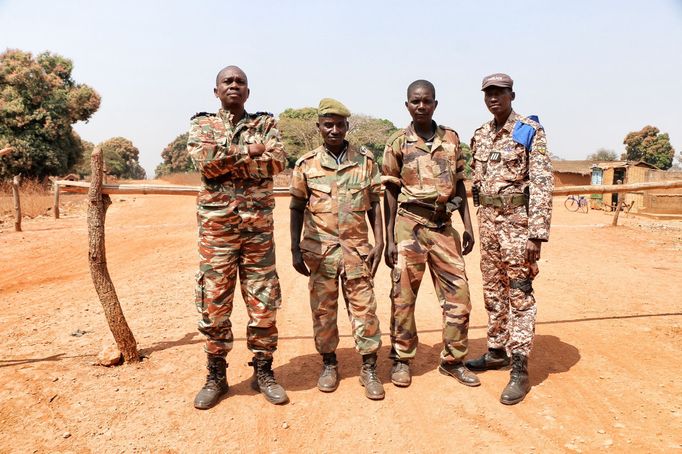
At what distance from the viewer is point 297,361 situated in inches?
169

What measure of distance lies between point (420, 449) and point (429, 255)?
4.62 ft

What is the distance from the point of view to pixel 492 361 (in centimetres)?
397

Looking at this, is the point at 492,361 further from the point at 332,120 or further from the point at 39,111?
the point at 39,111

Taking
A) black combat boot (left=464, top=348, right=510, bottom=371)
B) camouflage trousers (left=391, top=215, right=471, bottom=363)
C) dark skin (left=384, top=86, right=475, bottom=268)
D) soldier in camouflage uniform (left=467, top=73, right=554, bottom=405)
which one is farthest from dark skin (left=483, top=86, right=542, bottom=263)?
black combat boot (left=464, top=348, right=510, bottom=371)

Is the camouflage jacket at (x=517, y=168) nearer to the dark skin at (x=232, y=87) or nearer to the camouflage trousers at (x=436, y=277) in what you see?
the camouflage trousers at (x=436, y=277)

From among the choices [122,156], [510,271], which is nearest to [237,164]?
[510,271]

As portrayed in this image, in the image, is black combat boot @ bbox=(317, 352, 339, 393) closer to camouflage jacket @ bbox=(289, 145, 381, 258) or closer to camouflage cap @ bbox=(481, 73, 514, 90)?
camouflage jacket @ bbox=(289, 145, 381, 258)

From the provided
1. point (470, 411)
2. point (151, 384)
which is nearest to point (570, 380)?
point (470, 411)

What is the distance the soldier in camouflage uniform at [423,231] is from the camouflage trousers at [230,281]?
95 cm

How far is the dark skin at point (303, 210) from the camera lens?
3502 mm

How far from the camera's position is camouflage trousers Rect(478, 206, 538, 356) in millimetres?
3582

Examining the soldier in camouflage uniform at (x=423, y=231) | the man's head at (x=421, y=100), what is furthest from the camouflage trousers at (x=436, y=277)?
the man's head at (x=421, y=100)

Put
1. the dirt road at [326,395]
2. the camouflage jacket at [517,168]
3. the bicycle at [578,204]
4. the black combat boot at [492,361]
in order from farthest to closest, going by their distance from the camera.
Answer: the bicycle at [578,204], the black combat boot at [492,361], the camouflage jacket at [517,168], the dirt road at [326,395]

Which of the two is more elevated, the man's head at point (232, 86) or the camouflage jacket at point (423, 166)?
the man's head at point (232, 86)
